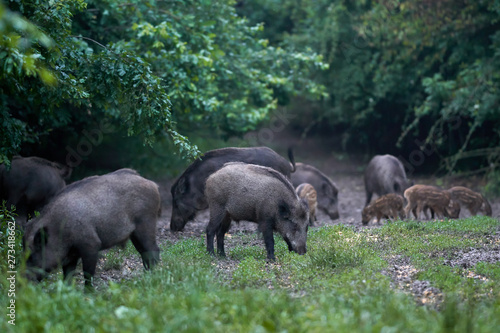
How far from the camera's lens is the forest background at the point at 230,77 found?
25.5 feet

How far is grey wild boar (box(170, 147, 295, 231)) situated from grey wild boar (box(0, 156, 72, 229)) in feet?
7.28

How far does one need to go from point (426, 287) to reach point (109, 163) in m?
12.3

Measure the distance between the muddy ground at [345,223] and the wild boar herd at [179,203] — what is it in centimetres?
44

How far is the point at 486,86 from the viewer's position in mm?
15102

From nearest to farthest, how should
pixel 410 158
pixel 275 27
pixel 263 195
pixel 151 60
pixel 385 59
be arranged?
1. pixel 263 195
2. pixel 151 60
3. pixel 385 59
4. pixel 410 158
5. pixel 275 27

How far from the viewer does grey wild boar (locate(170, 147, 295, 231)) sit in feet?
35.1

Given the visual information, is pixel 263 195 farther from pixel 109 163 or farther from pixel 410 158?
pixel 410 158

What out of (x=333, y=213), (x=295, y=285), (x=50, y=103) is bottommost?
(x=333, y=213)

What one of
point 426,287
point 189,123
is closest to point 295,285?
point 426,287

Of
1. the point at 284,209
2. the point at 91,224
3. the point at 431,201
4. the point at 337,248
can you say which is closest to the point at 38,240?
the point at 91,224

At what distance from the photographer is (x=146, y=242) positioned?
695cm

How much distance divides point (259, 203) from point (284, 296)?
3349 millimetres

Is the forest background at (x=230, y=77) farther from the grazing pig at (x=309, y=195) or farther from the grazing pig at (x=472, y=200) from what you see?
the grazing pig at (x=472, y=200)

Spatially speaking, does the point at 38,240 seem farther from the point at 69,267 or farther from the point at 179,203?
the point at 179,203
